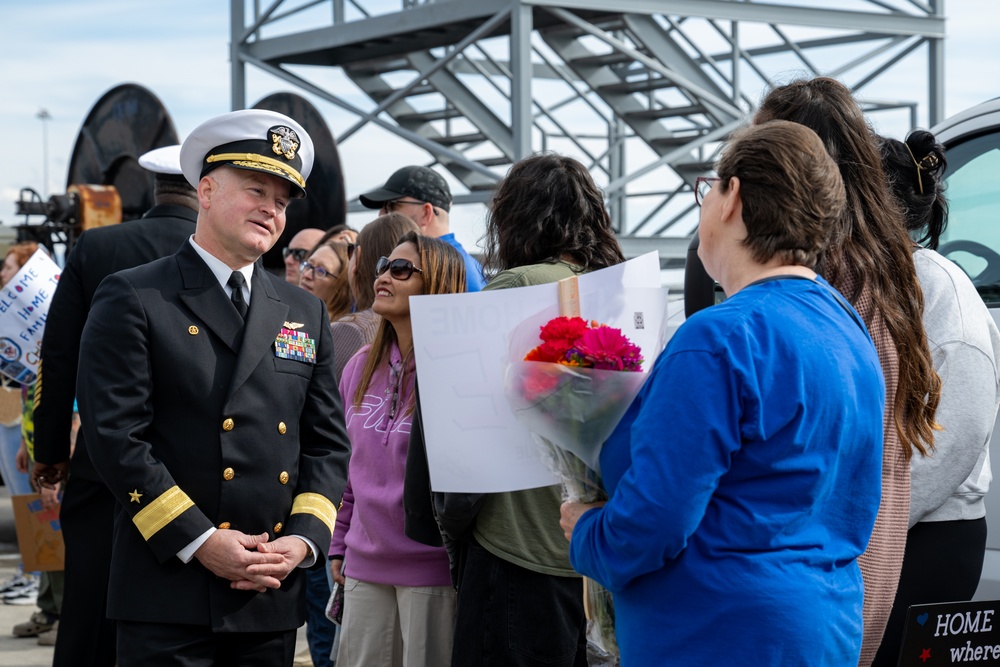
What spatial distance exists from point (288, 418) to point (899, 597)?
1532 mm

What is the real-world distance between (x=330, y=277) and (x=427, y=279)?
1.87 m

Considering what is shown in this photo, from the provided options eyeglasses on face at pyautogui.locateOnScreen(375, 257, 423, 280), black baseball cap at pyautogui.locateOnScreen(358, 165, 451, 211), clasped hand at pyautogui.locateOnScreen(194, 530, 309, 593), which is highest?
black baseball cap at pyautogui.locateOnScreen(358, 165, 451, 211)

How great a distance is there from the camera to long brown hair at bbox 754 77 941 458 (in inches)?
96.9

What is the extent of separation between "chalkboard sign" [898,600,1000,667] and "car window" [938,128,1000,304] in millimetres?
1394

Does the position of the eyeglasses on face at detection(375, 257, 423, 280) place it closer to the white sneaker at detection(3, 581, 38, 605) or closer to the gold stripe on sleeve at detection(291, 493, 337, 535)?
the gold stripe on sleeve at detection(291, 493, 337, 535)

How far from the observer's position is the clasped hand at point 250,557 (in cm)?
278

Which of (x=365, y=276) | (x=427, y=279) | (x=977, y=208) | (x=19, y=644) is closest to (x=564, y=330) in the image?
(x=427, y=279)

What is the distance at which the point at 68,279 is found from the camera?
161 inches

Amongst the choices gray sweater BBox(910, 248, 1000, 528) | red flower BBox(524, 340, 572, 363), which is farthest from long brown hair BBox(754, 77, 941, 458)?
red flower BBox(524, 340, 572, 363)

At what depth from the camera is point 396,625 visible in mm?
3703

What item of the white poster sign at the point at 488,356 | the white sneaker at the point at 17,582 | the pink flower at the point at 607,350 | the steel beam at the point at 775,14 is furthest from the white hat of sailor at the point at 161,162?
the steel beam at the point at 775,14

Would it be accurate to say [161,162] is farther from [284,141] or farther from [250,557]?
[250,557]

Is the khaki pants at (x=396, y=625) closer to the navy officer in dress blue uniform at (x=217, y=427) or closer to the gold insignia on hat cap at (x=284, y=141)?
the navy officer in dress blue uniform at (x=217, y=427)

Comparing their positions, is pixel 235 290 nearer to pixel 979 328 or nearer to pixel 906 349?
pixel 906 349
